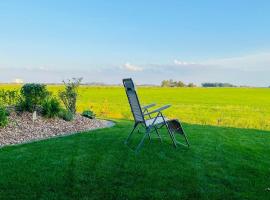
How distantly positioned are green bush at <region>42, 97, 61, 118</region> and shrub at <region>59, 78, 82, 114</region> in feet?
2.96

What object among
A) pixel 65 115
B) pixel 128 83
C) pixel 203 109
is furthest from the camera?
pixel 203 109

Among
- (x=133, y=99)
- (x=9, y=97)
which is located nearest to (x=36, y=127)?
(x=9, y=97)

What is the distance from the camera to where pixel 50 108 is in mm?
9375

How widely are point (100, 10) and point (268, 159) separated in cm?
1640

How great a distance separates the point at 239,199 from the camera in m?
3.75

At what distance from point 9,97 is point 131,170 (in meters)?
6.34

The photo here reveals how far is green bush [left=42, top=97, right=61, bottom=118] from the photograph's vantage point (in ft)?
30.5

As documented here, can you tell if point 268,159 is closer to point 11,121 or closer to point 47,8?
point 11,121

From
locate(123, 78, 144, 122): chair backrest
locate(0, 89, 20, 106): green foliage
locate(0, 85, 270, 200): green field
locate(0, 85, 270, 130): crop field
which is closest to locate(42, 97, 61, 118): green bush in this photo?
locate(0, 89, 20, 106): green foliage

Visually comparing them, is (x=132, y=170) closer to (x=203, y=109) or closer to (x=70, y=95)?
(x=70, y=95)

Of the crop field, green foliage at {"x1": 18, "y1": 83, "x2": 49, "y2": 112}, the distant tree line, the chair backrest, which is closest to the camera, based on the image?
the chair backrest

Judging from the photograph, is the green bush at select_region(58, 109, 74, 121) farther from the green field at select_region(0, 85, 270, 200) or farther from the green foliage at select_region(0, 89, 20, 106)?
the green field at select_region(0, 85, 270, 200)

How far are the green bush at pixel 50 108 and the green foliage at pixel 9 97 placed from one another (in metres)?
0.92

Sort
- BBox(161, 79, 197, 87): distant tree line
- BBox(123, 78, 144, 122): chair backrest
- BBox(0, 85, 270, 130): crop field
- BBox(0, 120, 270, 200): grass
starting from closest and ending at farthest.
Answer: BBox(0, 120, 270, 200): grass < BBox(123, 78, 144, 122): chair backrest < BBox(0, 85, 270, 130): crop field < BBox(161, 79, 197, 87): distant tree line
